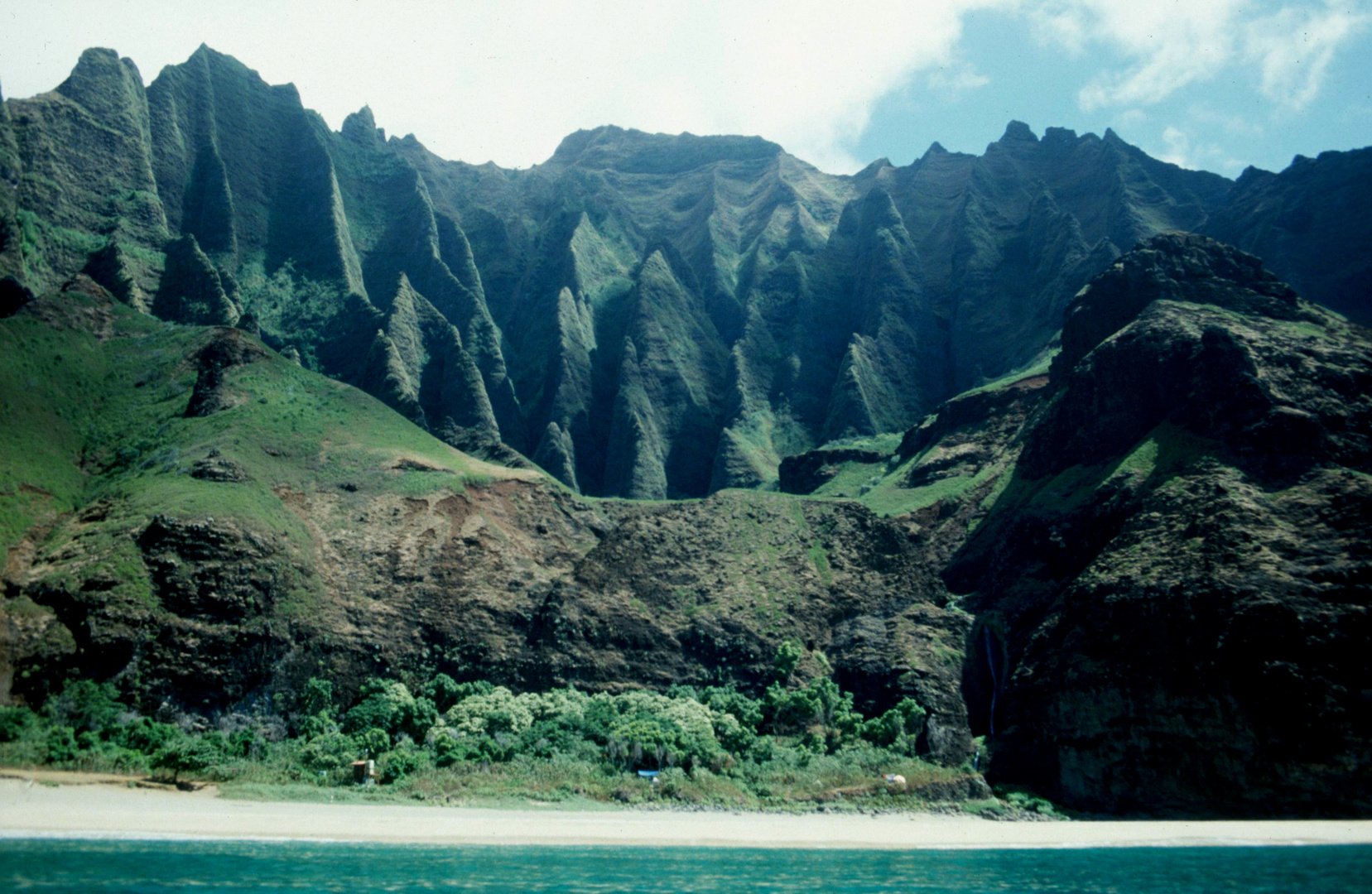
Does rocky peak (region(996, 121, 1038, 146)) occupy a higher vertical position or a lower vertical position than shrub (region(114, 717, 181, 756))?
higher

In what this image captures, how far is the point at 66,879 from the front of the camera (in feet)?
93.4

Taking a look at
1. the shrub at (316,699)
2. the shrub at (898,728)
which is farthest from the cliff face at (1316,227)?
the shrub at (316,699)

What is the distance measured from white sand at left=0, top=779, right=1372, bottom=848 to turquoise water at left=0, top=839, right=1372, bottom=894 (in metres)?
1.46

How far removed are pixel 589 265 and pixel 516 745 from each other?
120 metres

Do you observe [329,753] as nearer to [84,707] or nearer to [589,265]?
[84,707]

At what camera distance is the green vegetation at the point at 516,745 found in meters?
47.6

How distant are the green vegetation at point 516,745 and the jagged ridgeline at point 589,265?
50.0m

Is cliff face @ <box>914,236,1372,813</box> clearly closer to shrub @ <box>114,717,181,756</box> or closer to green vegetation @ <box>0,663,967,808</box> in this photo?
green vegetation @ <box>0,663,967,808</box>

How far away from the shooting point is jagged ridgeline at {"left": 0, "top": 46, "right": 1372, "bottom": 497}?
111 m

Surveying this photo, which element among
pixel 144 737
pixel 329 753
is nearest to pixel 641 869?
pixel 329 753

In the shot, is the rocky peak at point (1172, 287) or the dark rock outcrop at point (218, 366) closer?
A: the dark rock outcrop at point (218, 366)

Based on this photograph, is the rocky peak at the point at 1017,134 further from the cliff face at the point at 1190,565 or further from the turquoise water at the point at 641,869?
the turquoise water at the point at 641,869

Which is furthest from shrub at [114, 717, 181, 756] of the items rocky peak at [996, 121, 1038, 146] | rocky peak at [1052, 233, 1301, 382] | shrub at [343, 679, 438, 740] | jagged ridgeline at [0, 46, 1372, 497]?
rocky peak at [996, 121, 1038, 146]

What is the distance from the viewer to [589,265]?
6511 inches
